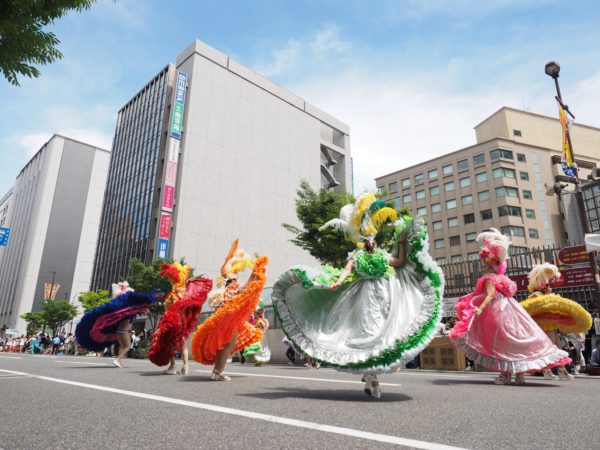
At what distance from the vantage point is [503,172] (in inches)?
1935

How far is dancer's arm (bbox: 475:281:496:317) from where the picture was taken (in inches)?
235

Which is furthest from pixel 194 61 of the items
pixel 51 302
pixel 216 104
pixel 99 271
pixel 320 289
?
pixel 320 289

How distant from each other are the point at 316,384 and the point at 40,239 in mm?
78732

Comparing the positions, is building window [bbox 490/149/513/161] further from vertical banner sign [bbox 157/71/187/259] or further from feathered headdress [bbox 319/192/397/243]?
feathered headdress [bbox 319/192/397/243]

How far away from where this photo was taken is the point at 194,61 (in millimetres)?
42969

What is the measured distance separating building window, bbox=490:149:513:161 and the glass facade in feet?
126

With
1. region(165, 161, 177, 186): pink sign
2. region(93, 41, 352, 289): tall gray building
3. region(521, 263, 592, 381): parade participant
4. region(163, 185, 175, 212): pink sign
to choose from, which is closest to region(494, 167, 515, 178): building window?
region(93, 41, 352, 289): tall gray building

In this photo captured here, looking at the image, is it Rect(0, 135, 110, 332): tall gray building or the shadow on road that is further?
Rect(0, 135, 110, 332): tall gray building

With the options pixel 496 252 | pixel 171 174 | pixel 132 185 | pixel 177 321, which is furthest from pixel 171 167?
pixel 496 252

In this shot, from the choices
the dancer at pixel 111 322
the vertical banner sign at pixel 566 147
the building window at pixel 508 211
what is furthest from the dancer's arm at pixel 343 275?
the building window at pixel 508 211

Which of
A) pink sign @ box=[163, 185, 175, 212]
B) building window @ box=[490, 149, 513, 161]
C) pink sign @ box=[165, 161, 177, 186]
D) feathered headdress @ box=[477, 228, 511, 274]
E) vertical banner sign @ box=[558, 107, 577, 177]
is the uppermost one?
building window @ box=[490, 149, 513, 161]

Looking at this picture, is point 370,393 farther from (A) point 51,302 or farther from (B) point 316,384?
(A) point 51,302

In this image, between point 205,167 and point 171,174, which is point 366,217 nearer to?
point 171,174

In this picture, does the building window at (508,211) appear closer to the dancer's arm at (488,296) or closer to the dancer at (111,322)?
the dancer's arm at (488,296)
